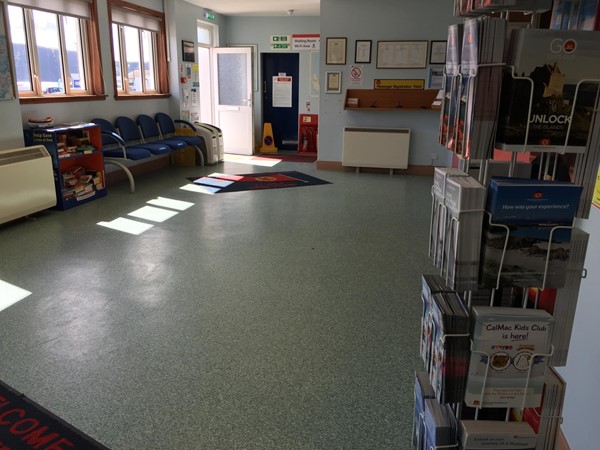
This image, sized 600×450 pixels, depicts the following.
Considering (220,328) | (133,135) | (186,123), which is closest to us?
(220,328)

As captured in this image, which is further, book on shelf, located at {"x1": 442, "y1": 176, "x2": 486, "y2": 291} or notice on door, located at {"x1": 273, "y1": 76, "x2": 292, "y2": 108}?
notice on door, located at {"x1": 273, "y1": 76, "x2": 292, "y2": 108}

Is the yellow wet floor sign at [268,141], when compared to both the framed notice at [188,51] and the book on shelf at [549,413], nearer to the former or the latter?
the framed notice at [188,51]

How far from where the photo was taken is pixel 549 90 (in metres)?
1.35

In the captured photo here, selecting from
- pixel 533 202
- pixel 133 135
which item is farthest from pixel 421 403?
pixel 133 135

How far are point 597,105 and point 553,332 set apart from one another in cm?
68

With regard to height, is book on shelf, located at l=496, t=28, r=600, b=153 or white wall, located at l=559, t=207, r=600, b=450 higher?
book on shelf, located at l=496, t=28, r=600, b=153

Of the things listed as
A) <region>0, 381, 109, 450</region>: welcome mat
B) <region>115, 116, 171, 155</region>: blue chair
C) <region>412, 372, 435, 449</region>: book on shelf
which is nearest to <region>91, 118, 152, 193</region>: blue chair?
<region>115, 116, 171, 155</region>: blue chair

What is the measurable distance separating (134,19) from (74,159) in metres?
2.62

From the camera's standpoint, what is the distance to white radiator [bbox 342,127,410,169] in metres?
7.91

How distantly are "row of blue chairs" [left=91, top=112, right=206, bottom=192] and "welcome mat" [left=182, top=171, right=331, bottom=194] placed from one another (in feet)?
2.25

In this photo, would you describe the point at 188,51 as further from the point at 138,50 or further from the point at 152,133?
the point at 152,133

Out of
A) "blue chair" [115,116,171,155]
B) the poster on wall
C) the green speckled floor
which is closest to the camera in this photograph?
the green speckled floor

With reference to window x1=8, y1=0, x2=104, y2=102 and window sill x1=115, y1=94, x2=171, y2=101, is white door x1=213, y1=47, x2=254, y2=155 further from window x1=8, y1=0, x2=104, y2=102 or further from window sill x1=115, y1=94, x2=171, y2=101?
window x1=8, y1=0, x2=104, y2=102

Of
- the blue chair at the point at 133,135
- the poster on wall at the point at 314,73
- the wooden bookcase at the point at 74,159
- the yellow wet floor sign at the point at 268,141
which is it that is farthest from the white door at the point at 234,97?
the wooden bookcase at the point at 74,159
